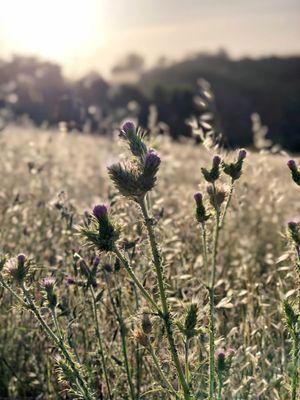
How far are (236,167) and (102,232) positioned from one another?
54cm

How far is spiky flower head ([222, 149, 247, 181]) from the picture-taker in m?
2.05

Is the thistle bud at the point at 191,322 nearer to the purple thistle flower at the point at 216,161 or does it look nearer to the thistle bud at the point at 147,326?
the thistle bud at the point at 147,326

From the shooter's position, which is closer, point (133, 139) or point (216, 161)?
point (133, 139)

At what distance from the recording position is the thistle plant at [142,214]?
1732 mm

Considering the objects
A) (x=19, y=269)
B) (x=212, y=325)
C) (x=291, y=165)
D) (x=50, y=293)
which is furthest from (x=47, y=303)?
(x=291, y=165)

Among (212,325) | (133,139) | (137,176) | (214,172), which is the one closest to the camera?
(137,176)

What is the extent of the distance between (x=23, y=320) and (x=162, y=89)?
4648 cm

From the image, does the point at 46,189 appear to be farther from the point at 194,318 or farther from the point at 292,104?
the point at 292,104

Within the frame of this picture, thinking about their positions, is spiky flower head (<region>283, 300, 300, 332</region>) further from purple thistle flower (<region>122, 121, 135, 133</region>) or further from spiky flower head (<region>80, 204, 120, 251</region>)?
purple thistle flower (<region>122, 121, 135, 133</region>)

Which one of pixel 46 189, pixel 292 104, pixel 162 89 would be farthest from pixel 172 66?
pixel 46 189

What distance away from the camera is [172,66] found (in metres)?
73.9

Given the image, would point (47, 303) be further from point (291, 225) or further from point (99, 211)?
point (291, 225)

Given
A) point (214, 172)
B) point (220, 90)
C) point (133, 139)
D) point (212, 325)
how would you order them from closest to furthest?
point (133, 139)
point (212, 325)
point (214, 172)
point (220, 90)

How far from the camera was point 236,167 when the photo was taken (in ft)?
6.75
